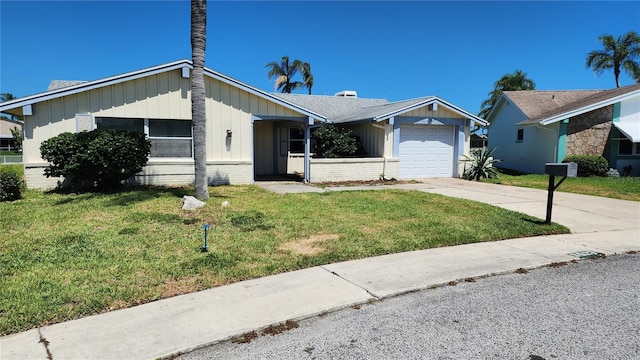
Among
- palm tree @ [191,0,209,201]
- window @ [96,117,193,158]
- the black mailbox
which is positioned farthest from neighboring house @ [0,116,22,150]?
the black mailbox

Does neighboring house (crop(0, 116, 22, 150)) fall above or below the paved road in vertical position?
above

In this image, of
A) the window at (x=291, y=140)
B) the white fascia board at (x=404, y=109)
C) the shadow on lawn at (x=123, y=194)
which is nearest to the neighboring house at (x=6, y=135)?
the window at (x=291, y=140)

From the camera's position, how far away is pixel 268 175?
1769 cm

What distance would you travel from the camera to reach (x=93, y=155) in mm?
10562

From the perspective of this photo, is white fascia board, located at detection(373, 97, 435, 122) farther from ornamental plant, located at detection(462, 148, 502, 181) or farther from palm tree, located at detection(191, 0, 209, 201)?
palm tree, located at detection(191, 0, 209, 201)

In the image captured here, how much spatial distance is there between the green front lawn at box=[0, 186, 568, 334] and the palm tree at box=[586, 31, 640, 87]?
110 feet

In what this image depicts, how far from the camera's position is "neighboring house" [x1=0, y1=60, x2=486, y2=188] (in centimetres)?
1197

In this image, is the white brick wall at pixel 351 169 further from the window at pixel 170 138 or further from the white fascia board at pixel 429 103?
the window at pixel 170 138

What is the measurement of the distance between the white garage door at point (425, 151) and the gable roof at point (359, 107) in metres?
0.99

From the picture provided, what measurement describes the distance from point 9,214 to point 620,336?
394 inches

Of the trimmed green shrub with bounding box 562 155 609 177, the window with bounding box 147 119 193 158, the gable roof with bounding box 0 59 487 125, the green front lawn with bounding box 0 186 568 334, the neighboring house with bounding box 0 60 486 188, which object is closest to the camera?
the green front lawn with bounding box 0 186 568 334

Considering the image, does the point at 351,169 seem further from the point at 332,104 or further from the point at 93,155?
the point at 93,155

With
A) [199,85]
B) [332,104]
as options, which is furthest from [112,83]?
[332,104]

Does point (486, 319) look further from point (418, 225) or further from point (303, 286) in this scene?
point (418, 225)
